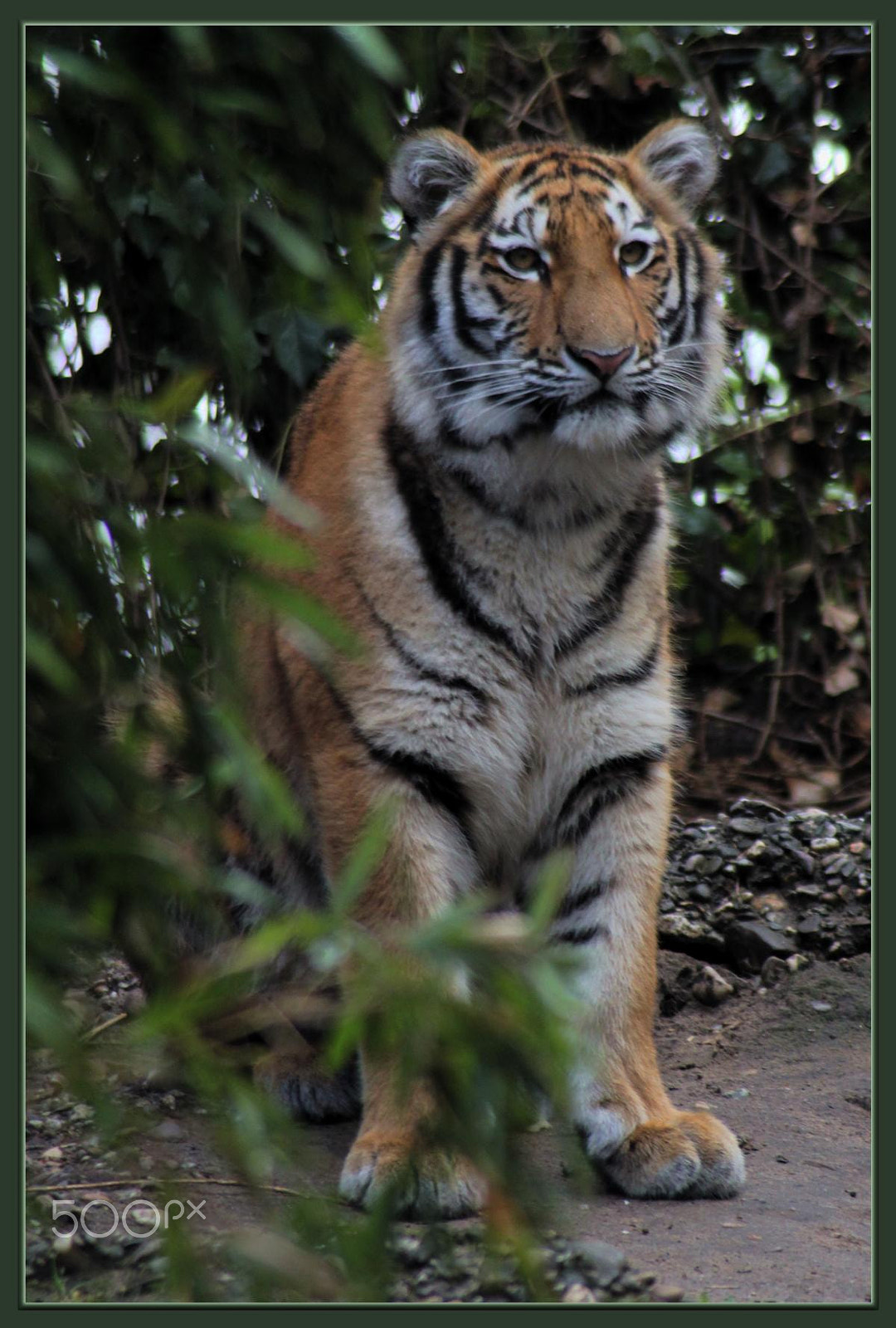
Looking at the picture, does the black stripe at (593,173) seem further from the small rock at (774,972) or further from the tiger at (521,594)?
the small rock at (774,972)

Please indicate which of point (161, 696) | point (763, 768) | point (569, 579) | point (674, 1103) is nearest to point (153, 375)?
point (569, 579)

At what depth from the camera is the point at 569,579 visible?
2990 mm

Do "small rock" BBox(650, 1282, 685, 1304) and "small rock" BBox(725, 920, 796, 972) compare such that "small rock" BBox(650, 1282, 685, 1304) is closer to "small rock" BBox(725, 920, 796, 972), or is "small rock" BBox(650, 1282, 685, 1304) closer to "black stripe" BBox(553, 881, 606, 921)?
"black stripe" BBox(553, 881, 606, 921)

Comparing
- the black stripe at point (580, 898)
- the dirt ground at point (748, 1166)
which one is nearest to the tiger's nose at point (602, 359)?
the black stripe at point (580, 898)

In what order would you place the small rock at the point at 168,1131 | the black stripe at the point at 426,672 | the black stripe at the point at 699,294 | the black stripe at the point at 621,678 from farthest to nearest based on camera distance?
the black stripe at the point at 699,294
the black stripe at the point at 621,678
the black stripe at the point at 426,672
the small rock at the point at 168,1131

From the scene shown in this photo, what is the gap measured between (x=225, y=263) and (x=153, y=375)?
1.88m

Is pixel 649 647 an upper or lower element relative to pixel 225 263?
lower

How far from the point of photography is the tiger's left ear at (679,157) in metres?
3.21

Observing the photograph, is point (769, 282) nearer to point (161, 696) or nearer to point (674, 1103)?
point (674, 1103)

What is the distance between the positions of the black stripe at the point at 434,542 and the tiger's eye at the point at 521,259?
40 cm

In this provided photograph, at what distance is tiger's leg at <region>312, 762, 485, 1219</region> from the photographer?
103 inches

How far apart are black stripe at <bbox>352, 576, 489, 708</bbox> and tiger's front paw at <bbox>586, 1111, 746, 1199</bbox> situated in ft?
2.87

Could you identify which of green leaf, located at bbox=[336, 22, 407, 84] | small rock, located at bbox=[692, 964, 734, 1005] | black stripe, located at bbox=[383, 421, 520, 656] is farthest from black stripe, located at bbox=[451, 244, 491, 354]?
small rock, located at bbox=[692, 964, 734, 1005]

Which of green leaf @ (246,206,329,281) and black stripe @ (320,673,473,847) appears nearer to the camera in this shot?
green leaf @ (246,206,329,281)
